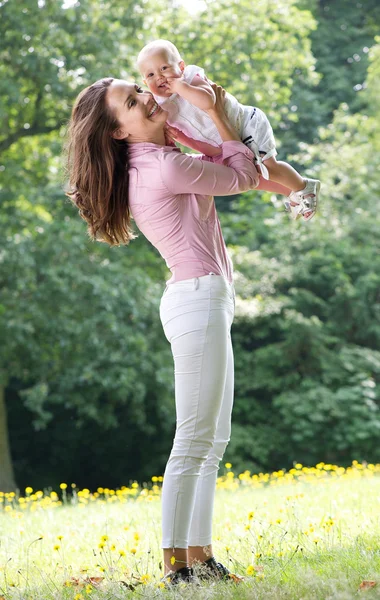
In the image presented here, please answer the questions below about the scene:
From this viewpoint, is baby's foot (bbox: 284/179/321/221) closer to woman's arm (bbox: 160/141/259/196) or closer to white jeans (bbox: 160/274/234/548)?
woman's arm (bbox: 160/141/259/196)

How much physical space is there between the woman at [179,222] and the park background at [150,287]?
21.7ft

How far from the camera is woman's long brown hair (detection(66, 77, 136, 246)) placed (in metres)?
2.89

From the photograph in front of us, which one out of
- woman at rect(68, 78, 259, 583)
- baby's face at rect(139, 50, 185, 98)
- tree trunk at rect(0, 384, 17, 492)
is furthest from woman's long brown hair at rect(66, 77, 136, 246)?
tree trunk at rect(0, 384, 17, 492)

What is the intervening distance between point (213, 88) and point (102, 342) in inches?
275

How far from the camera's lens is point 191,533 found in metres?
3.03

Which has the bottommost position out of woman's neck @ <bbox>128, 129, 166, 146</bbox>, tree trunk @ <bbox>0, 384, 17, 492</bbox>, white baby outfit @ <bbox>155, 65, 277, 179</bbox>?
tree trunk @ <bbox>0, 384, 17, 492</bbox>

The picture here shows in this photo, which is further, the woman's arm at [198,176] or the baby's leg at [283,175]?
the baby's leg at [283,175]

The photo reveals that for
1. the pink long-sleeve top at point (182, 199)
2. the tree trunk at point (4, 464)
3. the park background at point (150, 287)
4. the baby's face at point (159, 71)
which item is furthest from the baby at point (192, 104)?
the tree trunk at point (4, 464)

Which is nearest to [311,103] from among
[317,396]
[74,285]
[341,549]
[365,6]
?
[365,6]

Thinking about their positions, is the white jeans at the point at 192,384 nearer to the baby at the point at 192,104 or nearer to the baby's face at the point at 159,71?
the baby at the point at 192,104

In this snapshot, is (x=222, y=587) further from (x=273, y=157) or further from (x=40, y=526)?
(x=40, y=526)

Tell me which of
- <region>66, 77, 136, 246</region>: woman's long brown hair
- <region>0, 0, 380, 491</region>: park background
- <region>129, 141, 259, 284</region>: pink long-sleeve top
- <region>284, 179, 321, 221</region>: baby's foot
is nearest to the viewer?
<region>129, 141, 259, 284</region>: pink long-sleeve top

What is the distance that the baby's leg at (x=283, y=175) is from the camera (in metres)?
3.19

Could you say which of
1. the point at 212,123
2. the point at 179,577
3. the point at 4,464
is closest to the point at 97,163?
the point at 212,123
